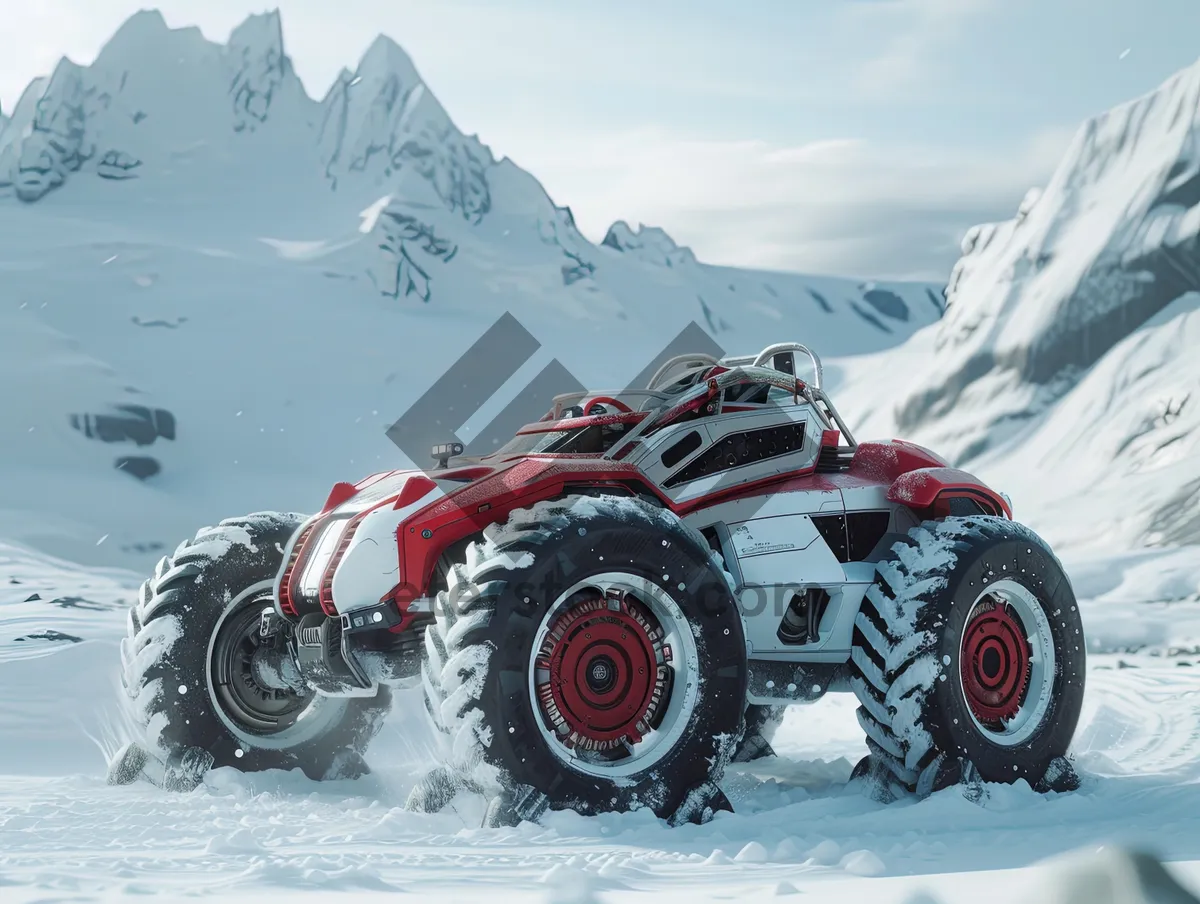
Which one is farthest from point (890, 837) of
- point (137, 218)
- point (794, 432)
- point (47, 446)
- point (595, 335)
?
point (137, 218)

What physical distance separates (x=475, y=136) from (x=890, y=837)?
163 meters

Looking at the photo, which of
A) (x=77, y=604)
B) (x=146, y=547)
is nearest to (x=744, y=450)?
(x=77, y=604)

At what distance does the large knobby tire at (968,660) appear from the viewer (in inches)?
234

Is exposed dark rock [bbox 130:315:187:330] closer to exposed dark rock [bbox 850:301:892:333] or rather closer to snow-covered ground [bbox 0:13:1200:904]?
snow-covered ground [bbox 0:13:1200:904]

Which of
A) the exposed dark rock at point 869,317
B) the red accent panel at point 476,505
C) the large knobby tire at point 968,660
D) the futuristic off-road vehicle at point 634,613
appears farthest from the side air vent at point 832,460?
the exposed dark rock at point 869,317

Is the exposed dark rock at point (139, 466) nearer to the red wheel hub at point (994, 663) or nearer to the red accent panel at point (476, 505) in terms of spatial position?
the red accent panel at point (476, 505)

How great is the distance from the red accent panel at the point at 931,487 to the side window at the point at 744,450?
0.61 m

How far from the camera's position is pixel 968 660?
6348 millimetres

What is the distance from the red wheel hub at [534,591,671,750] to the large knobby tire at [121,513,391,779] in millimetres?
1986

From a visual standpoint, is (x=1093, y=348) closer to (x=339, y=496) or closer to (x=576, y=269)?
(x=339, y=496)

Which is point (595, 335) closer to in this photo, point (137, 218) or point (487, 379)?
point (137, 218)

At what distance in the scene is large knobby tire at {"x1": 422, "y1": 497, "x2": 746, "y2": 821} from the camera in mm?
4805

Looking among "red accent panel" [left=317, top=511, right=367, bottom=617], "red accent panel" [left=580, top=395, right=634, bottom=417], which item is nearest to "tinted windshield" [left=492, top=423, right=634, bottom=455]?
"red accent panel" [left=580, top=395, right=634, bottom=417]

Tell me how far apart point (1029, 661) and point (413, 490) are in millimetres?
3589
